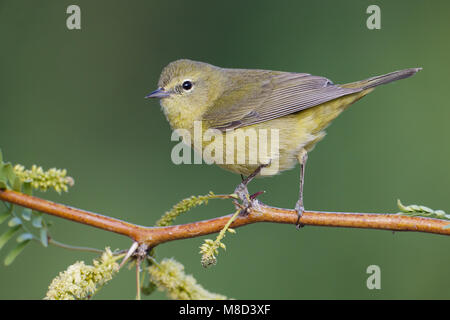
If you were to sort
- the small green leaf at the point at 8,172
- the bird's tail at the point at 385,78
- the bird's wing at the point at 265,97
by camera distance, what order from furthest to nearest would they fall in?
the bird's wing at the point at 265,97 < the bird's tail at the point at 385,78 < the small green leaf at the point at 8,172

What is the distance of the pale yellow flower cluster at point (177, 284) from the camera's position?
2.17 metres

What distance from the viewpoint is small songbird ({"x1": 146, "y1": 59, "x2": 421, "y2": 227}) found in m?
3.09

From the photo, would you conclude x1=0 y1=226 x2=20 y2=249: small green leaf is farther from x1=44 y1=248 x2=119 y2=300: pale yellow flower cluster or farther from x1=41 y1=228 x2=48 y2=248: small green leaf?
x1=44 y1=248 x2=119 y2=300: pale yellow flower cluster

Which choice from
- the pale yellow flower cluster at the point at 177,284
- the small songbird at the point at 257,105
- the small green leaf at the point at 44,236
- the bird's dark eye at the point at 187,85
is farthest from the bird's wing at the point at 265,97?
the small green leaf at the point at 44,236

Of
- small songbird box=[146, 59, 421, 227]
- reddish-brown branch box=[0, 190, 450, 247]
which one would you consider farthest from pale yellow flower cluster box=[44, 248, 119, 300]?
small songbird box=[146, 59, 421, 227]

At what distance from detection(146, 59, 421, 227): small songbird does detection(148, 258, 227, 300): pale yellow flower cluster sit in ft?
2.97

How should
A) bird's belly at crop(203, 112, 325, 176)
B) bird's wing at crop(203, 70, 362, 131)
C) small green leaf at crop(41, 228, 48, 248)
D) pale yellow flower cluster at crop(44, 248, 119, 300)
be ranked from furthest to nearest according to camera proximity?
1. bird's wing at crop(203, 70, 362, 131)
2. bird's belly at crop(203, 112, 325, 176)
3. small green leaf at crop(41, 228, 48, 248)
4. pale yellow flower cluster at crop(44, 248, 119, 300)

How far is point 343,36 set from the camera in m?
4.98

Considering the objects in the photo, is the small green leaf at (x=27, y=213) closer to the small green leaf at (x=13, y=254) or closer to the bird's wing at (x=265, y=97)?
the small green leaf at (x=13, y=254)

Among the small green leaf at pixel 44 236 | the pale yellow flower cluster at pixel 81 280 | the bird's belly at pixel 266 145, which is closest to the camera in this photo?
the pale yellow flower cluster at pixel 81 280

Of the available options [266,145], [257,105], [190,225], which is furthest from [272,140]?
[190,225]

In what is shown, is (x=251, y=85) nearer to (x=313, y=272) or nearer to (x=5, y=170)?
→ (x=313, y=272)

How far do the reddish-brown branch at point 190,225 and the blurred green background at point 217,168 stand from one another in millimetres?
2023

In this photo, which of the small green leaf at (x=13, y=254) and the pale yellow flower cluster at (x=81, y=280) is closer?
the pale yellow flower cluster at (x=81, y=280)
